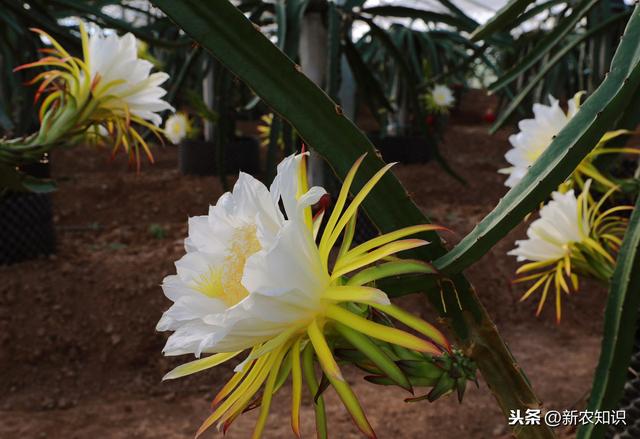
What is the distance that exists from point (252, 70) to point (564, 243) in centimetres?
49

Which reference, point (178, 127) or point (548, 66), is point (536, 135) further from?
point (178, 127)

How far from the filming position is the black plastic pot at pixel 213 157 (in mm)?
2703

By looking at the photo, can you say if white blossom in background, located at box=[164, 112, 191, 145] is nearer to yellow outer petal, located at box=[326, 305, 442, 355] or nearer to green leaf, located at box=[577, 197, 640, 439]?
green leaf, located at box=[577, 197, 640, 439]

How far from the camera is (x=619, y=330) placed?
1.79 ft

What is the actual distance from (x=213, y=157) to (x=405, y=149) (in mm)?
950

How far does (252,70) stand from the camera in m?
0.41

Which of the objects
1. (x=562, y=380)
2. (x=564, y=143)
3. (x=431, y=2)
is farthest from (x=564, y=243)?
(x=431, y=2)

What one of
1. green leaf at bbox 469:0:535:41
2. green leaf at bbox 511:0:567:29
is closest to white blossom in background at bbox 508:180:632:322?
green leaf at bbox 469:0:535:41

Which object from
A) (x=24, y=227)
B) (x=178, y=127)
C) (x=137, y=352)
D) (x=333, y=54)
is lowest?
(x=137, y=352)

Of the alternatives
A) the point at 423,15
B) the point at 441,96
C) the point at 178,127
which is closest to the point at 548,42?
the point at 423,15

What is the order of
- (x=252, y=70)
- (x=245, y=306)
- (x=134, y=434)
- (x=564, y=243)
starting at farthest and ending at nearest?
(x=134, y=434) → (x=564, y=243) → (x=252, y=70) → (x=245, y=306)

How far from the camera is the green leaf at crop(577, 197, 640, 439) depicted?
54 cm

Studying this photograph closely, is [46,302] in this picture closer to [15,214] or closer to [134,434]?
[15,214]

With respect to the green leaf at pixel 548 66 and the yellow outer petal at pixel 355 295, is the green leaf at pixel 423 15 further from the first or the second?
the yellow outer petal at pixel 355 295
